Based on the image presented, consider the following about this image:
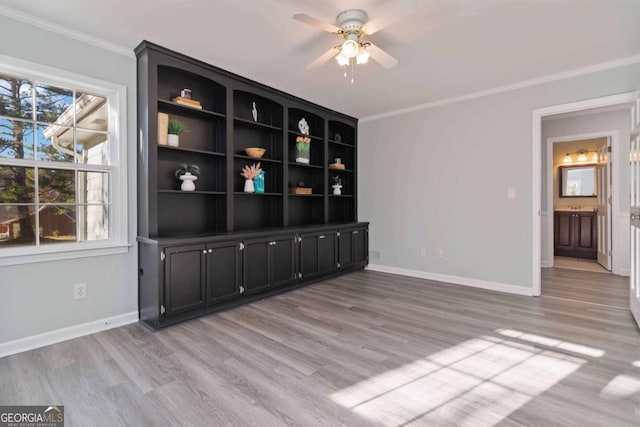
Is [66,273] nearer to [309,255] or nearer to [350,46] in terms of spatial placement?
[309,255]

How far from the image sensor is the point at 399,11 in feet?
6.52

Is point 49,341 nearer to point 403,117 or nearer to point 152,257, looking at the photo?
point 152,257

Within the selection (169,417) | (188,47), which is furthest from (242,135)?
(169,417)

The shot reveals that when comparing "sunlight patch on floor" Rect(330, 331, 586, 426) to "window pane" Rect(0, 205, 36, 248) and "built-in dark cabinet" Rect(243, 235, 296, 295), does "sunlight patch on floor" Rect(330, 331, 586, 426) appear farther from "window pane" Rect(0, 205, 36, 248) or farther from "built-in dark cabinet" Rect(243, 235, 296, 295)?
"window pane" Rect(0, 205, 36, 248)

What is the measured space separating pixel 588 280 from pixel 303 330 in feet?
13.7

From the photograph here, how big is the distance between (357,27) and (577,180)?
6.29 m

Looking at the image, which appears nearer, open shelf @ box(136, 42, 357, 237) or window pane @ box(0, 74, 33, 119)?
window pane @ box(0, 74, 33, 119)

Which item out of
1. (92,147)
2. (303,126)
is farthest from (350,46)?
(92,147)

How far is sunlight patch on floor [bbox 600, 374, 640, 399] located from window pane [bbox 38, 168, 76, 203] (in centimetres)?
401

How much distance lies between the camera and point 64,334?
8.36 feet

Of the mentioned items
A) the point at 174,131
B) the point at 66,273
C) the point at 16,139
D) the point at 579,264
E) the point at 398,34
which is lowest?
the point at 579,264

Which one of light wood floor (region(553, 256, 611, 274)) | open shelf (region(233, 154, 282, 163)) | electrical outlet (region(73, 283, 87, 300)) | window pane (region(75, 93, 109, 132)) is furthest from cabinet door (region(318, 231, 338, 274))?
light wood floor (region(553, 256, 611, 274))

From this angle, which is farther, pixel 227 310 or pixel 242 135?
pixel 242 135

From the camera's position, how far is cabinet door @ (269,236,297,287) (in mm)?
3674
